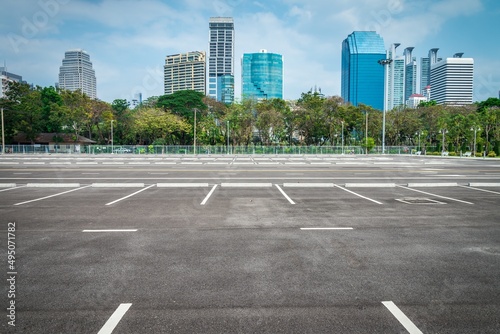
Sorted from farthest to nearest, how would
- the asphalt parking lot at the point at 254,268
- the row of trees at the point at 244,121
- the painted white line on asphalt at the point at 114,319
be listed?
the row of trees at the point at 244,121, the asphalt parking lot at the point at 254,268, the painted white line on asphalt at the point at 114,319

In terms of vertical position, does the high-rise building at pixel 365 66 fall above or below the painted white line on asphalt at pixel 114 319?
above

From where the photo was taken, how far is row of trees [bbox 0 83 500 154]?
65.4 meters

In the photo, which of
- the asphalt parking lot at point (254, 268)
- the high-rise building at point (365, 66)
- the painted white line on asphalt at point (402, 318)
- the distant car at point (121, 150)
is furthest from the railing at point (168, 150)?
the high-rise building at point (365, 66)

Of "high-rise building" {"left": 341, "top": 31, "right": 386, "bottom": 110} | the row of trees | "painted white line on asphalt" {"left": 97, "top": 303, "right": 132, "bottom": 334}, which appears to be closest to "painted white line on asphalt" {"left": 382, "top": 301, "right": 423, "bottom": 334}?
"painted white line on asphalt" {"left": 97, "top": 303, "right": 132, "bottom": 334}

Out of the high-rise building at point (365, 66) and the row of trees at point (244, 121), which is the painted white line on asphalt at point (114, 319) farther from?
the high-rise building at point (365, 66)

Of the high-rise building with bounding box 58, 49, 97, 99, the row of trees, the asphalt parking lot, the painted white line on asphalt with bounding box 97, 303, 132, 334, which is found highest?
the high-rise building with bounding box 58, 49, 97, 99

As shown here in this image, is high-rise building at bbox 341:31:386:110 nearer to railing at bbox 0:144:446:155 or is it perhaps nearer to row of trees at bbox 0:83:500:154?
row of trees at bbox 0:83:500:154

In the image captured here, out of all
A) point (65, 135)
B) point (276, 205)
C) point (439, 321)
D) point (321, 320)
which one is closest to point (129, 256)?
point (321, 320)

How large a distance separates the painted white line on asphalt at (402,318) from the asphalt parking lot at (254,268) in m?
0.02

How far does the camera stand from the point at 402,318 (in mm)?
3773

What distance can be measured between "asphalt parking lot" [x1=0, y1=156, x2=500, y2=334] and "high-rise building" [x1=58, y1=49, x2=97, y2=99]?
185 metres

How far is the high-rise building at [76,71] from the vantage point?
169375mm

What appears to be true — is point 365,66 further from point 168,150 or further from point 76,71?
point 76,71

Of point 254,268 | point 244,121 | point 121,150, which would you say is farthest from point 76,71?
point 254,268
